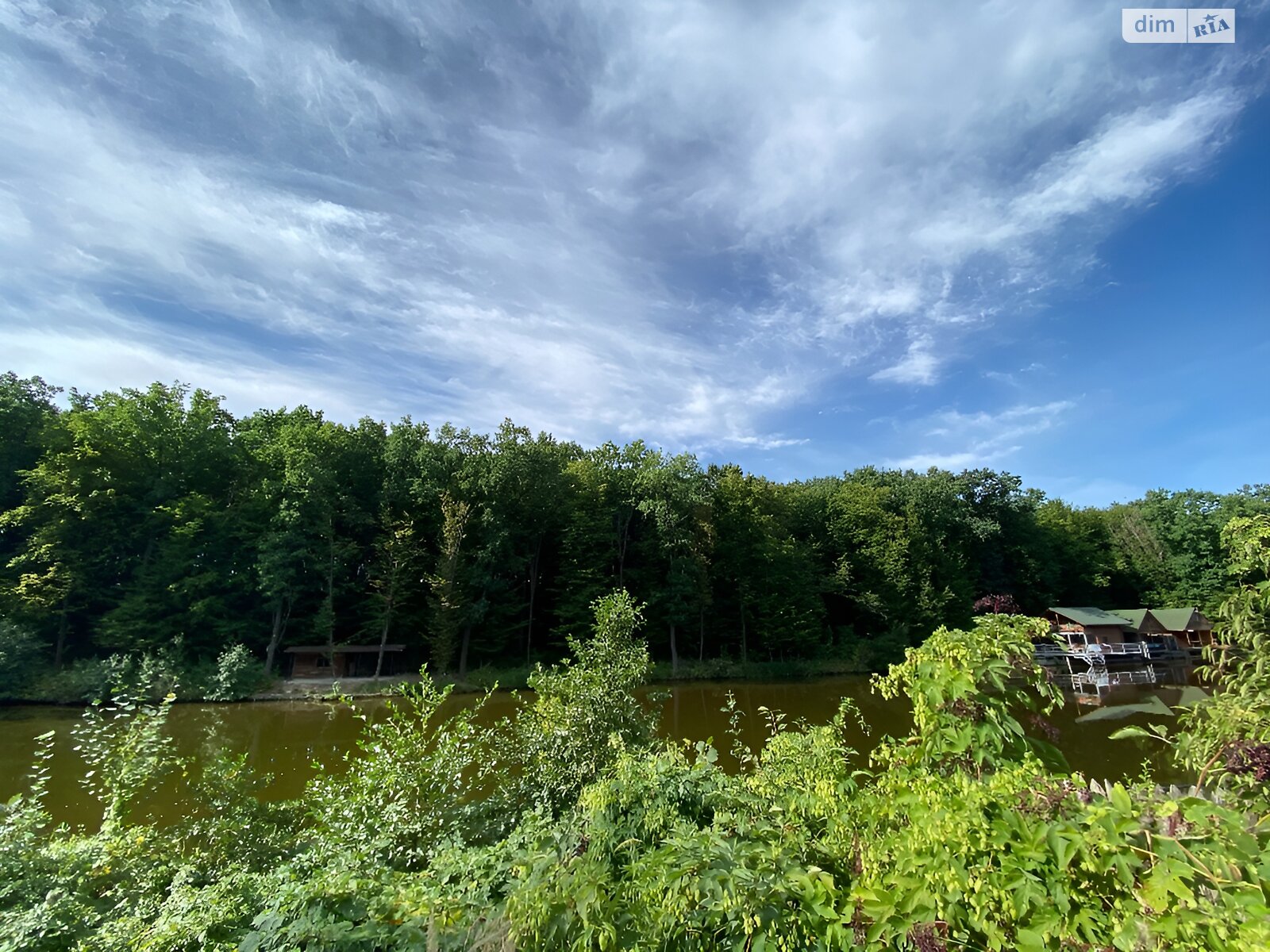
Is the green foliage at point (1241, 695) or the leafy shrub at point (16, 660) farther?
the leafy shrub at point (16, 660)

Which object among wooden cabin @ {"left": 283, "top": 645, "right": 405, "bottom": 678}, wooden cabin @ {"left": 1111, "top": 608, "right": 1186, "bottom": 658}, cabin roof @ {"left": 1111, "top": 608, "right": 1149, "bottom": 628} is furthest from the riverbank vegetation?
wooden cabin @ {"left": 1111, "top": 608, "right": 1186, "bottom": 658}

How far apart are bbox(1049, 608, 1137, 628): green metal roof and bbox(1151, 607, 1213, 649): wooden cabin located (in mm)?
3858

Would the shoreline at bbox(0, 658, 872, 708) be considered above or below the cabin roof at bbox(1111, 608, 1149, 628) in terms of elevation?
below

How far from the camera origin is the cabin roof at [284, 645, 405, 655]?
966 inches

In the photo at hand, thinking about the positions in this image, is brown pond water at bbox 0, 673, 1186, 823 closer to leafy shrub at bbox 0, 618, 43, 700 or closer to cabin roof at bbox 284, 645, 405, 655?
leafy shrub at bbox 0, 618, 43, 700

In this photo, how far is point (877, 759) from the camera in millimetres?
2604

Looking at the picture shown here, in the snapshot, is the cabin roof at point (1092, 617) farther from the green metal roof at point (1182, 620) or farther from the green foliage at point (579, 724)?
the green foliage at point (579, 724)

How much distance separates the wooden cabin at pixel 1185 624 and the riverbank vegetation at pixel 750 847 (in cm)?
4495

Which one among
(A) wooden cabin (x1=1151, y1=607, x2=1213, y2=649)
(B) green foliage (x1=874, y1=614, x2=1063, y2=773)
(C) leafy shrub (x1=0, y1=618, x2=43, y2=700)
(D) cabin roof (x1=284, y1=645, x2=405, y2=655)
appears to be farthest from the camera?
(A) wooden cabin (x1=1151, y1=607, x2=1213, y2=649)

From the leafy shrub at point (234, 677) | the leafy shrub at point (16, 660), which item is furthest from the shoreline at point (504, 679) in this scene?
the leafy shrub at point (16, 660)

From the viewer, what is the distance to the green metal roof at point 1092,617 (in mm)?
33000

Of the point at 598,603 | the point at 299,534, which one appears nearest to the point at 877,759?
the point at 598,603

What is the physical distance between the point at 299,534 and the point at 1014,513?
158 feet

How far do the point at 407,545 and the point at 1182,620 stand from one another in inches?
1851
